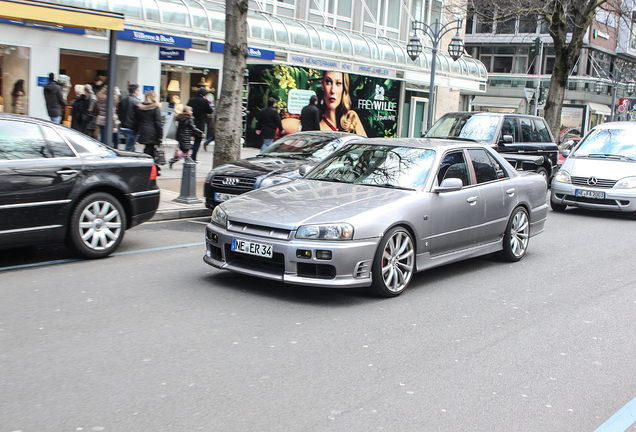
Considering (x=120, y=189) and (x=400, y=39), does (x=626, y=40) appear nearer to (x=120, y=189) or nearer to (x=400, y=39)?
(x=400, y=39)

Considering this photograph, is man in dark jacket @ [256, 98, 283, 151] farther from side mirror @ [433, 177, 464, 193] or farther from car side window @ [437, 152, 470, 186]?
side mirror @ [433, 177, 464, 193]

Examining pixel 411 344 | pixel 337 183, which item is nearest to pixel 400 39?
pixel 337 183

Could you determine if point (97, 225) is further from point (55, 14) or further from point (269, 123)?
point (269, 123)

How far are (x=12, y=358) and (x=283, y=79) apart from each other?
70.2 ft

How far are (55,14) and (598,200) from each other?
1014 centimetres

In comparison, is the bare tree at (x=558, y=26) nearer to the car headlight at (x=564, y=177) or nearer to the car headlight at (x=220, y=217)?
the car headlight at (x=564, y=177)

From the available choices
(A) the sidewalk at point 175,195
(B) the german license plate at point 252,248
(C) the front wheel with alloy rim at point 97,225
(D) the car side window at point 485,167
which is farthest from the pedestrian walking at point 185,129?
(B) the german license plate at point 252,248

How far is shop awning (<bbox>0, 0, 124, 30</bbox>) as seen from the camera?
9992 mm

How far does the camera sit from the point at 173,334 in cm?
500

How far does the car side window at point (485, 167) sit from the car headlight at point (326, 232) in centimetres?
248

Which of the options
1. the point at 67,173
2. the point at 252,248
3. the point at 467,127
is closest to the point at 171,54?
the point at 467,127

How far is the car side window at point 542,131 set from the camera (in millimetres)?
16359

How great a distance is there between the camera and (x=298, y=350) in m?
4.80

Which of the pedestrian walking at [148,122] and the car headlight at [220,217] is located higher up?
the pedestrian walking at [148,122]
